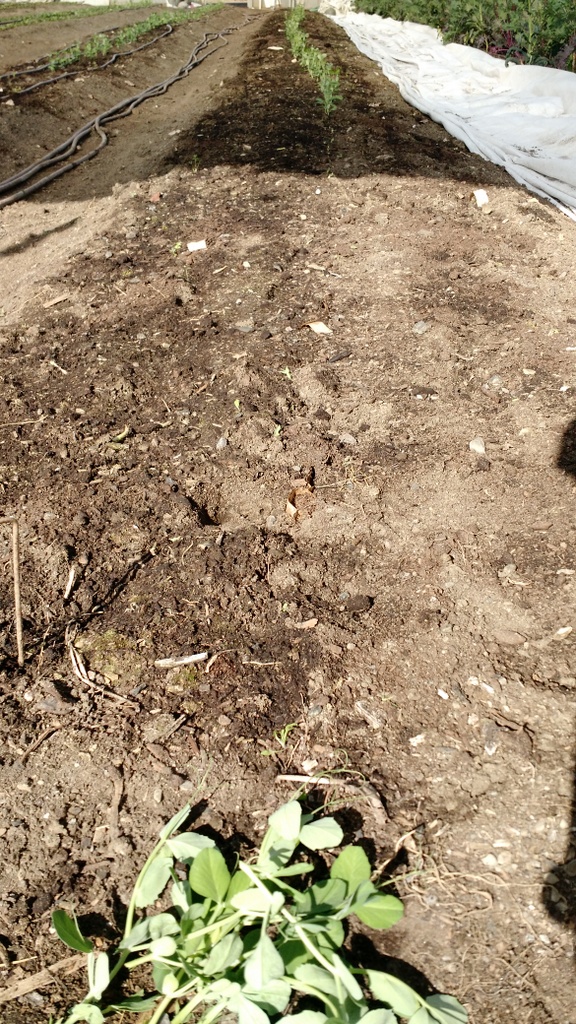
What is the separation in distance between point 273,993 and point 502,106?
659cm

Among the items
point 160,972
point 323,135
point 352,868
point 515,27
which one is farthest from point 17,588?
point 515,27

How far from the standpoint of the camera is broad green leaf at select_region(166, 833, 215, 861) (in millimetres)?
1622

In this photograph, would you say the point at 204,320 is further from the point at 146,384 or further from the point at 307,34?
the point at 307,34

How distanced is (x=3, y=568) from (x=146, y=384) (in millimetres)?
1151

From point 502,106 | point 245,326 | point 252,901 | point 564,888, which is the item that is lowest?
point 564,888

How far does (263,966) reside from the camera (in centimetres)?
133

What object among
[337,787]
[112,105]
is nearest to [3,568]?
[337,787]

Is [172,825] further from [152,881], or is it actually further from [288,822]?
[288,822]

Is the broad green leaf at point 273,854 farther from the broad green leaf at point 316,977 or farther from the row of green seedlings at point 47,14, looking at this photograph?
the row of green seedlings at point 47,14

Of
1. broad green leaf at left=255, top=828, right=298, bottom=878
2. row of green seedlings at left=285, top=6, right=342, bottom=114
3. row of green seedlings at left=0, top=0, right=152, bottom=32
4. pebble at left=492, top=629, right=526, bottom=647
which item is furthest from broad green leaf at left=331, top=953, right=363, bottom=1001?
row of green seedlings at left=0, top=0, right=152, bottom=32

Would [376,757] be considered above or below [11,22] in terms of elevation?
below

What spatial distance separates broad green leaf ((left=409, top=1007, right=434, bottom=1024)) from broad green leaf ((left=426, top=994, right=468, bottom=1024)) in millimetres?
12

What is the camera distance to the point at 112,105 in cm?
845

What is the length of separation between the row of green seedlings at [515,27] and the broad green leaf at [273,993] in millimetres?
7583
